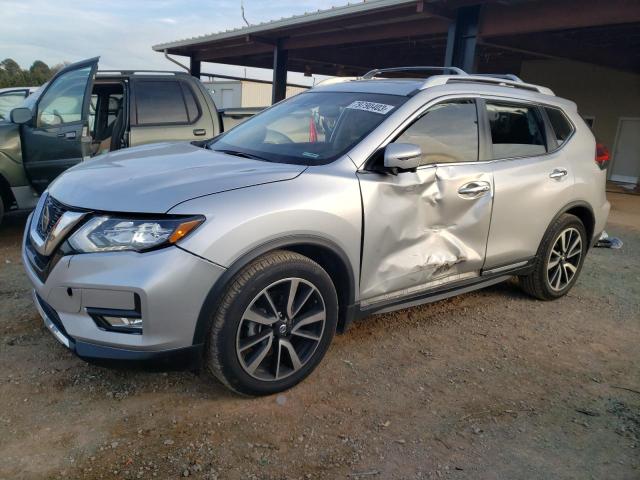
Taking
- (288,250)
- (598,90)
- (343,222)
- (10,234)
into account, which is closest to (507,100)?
(343,222)

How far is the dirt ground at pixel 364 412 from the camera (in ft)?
7.88

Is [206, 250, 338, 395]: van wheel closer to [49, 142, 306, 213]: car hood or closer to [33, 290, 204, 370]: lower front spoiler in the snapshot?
[33, 290, 204, 370]: lower front spoiler

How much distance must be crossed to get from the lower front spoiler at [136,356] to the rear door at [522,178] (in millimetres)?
2327

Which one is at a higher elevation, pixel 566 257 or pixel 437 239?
pixel 437 239

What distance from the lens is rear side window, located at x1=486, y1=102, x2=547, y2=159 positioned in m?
3.90

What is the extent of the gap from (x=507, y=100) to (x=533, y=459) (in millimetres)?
2648

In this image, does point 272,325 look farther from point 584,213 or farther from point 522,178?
point 584,213

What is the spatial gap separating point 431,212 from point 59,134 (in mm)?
4437

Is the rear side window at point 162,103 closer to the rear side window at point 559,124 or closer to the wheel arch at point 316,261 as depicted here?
the wheel arch at point 316,261

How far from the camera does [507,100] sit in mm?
4031

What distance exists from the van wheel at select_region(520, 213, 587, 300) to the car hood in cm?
250

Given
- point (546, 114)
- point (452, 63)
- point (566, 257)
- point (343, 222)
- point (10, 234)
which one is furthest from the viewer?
point (452, 63)

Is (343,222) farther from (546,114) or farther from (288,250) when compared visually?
(546,114)

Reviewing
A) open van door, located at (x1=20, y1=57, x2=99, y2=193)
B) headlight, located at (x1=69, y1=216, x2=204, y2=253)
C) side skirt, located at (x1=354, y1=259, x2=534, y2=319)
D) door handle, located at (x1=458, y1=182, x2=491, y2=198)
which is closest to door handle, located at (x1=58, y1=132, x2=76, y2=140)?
open van door, located at (x1=20, y1=57, x2=99, y2=193)
